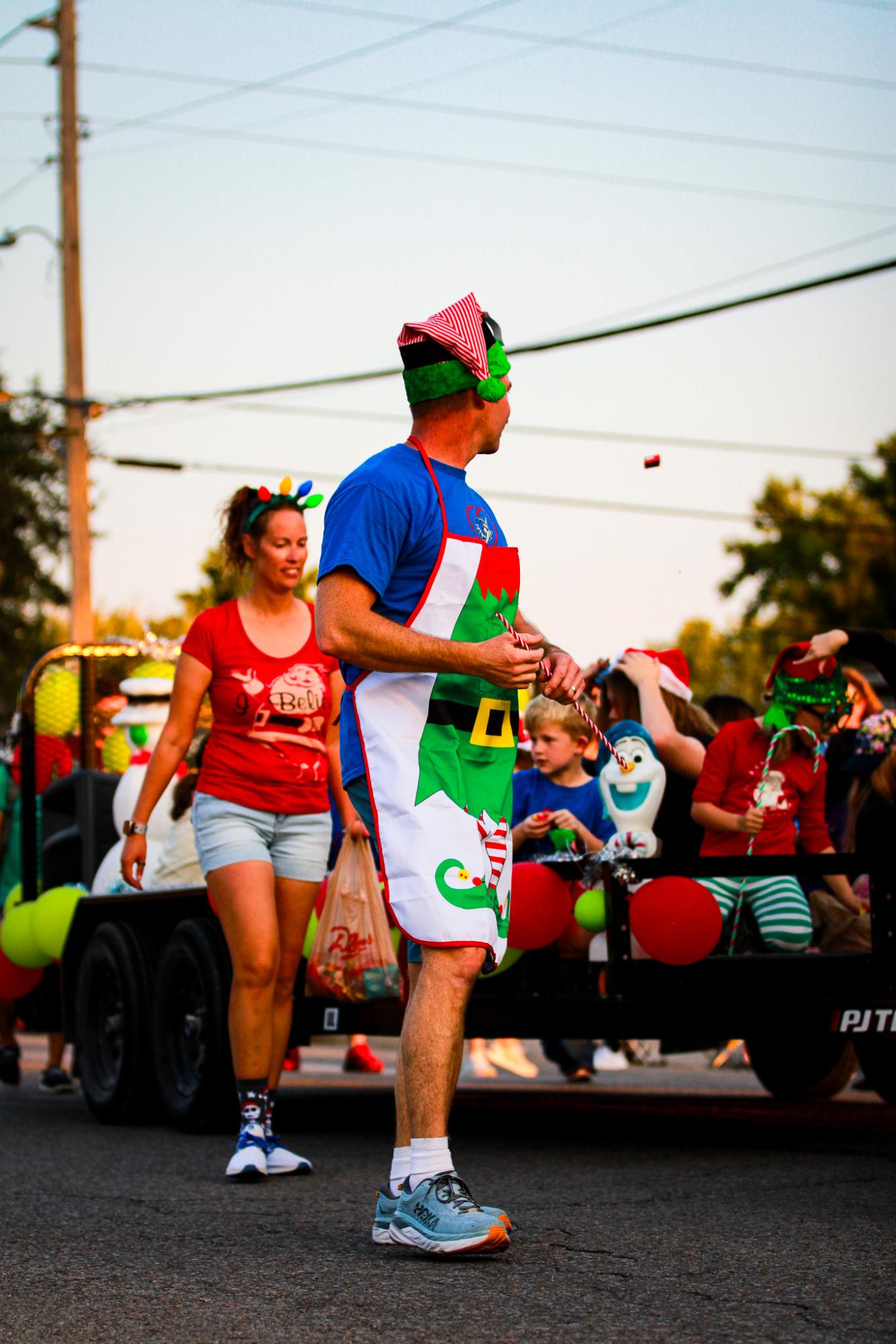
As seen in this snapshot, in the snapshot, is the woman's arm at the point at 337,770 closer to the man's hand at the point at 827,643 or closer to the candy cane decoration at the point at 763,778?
the candy cane decoration at the point at 763,778

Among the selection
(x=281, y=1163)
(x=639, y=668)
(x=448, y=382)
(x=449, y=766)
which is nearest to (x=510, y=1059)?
(x=639, y=668)

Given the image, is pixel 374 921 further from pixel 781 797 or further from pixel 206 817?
pixel 781 797

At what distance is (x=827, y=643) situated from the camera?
6148 mm

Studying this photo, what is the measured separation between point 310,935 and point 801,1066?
3181 mm

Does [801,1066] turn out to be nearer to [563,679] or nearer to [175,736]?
[175,736]

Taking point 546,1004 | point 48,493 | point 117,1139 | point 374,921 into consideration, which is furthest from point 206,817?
point 48,493

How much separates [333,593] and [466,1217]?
53.8 inches

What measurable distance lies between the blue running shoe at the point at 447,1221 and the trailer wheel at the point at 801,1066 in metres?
4.83

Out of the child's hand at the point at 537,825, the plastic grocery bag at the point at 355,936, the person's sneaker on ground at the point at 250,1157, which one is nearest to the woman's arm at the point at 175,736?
the plastic grocery bag at the point at 355,936

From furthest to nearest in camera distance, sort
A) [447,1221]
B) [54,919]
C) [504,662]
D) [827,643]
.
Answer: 1. [54,919]
2. [827,643]
3. [504,662]
4. [447,1221]

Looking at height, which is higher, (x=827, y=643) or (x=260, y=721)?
(x=827, y=643)

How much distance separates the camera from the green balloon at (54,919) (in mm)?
7906

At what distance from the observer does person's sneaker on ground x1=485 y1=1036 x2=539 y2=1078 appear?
11.0m

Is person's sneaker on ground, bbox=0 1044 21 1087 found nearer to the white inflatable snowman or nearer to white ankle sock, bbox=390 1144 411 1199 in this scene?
the white inflatable snowman
